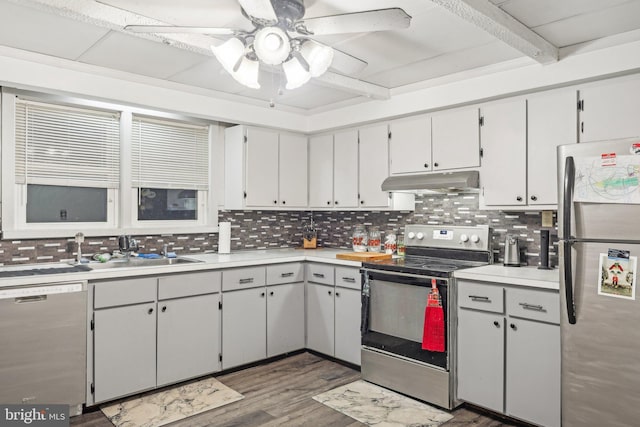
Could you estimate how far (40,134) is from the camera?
3.30 m

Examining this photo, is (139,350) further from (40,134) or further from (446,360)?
(446,360)

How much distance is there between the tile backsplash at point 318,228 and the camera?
10.6ft

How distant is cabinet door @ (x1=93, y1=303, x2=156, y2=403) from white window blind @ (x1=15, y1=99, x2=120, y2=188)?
116 cm

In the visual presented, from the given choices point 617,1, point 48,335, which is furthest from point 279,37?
point 48,335

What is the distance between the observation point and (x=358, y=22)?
186cm

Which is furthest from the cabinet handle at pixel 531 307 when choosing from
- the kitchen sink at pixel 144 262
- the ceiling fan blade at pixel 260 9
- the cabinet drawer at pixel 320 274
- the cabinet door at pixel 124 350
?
the cabinet door at pixel 124 350

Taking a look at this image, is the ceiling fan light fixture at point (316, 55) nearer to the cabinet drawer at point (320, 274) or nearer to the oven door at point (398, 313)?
the oven door at point (398, 313)

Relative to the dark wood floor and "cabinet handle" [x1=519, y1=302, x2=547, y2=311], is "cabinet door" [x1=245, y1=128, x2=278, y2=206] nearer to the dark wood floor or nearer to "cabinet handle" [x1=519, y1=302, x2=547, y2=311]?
the dark wood floor

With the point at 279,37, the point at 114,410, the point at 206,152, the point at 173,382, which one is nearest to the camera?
the point at 279,37

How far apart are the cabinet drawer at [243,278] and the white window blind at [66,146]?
1202mm

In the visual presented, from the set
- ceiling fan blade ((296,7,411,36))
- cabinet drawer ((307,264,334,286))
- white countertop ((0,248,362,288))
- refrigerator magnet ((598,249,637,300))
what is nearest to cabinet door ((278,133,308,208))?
white countertop ((0,248,362,288))

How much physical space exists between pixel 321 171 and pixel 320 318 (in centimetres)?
148

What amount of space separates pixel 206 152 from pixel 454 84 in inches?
90.6

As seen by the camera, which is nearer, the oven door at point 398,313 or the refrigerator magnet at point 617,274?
the refrigerator magnet at point 617,274
